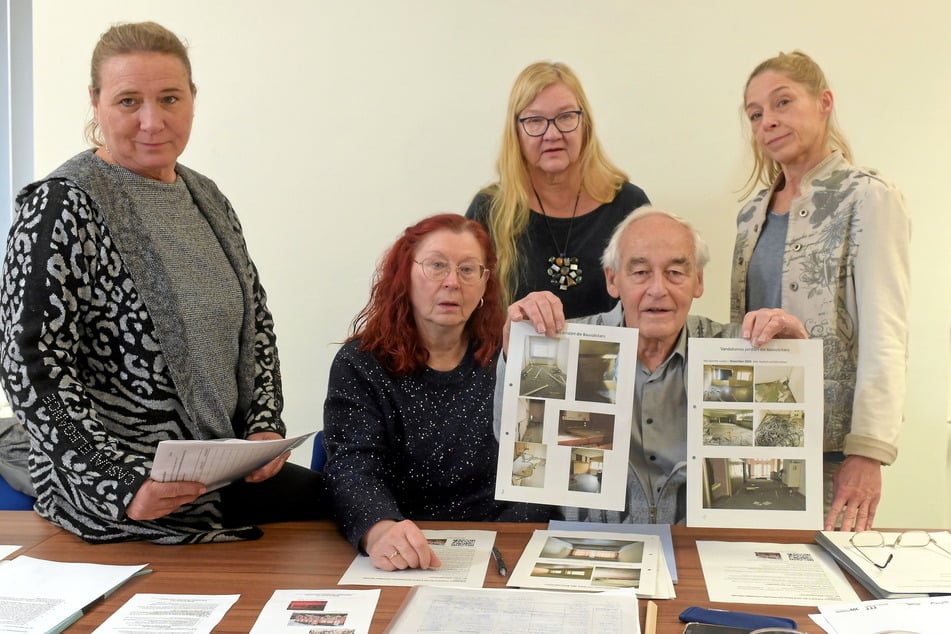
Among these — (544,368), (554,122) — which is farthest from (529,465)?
(554,122)

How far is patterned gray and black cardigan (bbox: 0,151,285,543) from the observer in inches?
68.8

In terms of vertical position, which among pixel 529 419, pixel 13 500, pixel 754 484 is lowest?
pixel 13 500

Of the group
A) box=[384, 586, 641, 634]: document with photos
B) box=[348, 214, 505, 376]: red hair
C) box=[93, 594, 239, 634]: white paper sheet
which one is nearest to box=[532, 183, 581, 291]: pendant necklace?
box=[348, 214, 505, 376]: red hair

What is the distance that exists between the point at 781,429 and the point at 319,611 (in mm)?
1008

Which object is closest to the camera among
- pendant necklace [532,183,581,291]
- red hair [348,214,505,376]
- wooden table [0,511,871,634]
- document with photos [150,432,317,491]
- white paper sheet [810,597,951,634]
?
white paper sheet [810,597,951,634]

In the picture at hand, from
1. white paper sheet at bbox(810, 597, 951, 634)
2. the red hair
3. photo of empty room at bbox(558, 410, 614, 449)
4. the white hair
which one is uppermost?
the white hair

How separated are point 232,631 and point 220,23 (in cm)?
273

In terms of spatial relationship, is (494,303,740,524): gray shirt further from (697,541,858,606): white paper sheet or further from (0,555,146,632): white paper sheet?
(0,555,146,632): white paper sheet

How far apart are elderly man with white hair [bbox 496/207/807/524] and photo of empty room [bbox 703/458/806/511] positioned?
8.9 inches

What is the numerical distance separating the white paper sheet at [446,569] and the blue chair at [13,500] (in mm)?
1019

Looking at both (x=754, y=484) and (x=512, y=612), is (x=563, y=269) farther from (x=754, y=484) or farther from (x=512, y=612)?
(x=512, y=612)

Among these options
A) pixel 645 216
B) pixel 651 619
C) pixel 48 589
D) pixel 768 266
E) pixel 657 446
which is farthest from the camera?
pixel 768 266

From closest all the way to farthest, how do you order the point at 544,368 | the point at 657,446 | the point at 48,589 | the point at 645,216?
the point at 48,589
the point at 544,368
the point at 657,446
the point at 645,216

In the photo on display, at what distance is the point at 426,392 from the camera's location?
7.20 ft
